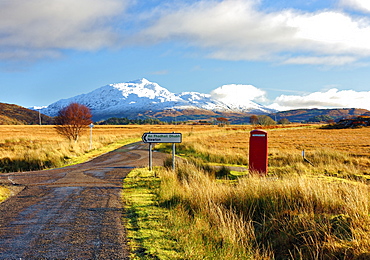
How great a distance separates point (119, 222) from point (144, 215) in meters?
0.70

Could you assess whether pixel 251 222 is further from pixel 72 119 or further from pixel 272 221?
pixel 72 119

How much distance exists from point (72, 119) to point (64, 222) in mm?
29850

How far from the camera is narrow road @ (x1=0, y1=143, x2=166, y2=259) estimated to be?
201 inches

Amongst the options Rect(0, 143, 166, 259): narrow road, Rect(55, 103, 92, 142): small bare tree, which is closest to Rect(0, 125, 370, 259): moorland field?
Rect(0, 143, 166, 259): narrow road

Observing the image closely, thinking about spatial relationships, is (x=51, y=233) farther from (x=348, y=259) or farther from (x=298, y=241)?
(x=348, y=259)

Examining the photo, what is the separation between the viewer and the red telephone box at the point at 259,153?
1244 centimetres

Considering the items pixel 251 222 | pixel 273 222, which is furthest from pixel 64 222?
pixel 273 222

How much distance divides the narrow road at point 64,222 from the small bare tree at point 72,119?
24.3 meters

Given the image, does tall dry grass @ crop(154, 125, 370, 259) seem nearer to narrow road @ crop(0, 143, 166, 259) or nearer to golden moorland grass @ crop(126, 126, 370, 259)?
golden moorland grass @ crop(126, 126, 370, 259)

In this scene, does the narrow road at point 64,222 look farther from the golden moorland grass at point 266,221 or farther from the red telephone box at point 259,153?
the red telephone box at point 259,153

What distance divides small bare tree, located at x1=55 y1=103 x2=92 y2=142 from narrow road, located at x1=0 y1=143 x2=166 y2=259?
956 inches

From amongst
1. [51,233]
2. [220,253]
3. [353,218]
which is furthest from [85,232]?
[353,218]

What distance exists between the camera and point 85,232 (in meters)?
6.02

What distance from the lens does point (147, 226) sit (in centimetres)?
641
